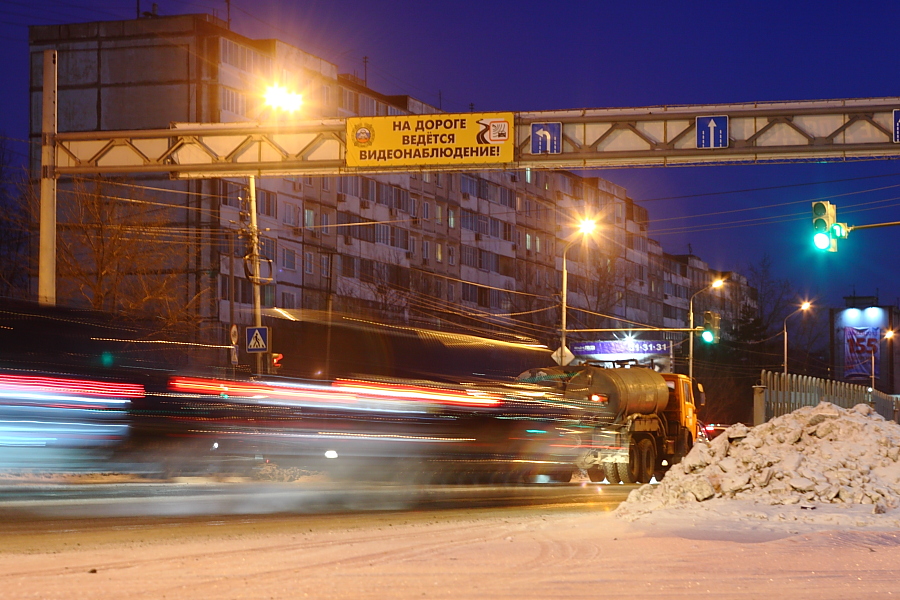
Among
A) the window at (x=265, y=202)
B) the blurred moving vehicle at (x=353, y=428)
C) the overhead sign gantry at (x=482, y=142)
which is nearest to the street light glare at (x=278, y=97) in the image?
the overhead sign gantry at (x=482, y=142)

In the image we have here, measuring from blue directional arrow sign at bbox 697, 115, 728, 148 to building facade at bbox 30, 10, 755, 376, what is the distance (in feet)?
63.5

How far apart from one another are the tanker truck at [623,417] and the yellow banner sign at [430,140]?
6.71 m

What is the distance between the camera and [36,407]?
57.8 ft

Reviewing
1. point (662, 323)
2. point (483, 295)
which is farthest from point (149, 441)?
point (662, 323)

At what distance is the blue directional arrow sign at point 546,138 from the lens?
78.1 feet

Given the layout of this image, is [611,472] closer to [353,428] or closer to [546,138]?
[353,428]

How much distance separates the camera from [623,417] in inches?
1105

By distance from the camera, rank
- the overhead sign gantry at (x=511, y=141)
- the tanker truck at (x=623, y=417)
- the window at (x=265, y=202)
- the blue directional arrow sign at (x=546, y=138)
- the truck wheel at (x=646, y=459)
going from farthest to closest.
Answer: the window at (x=265, y=202) < the truck wheel at (x=646, y=459) < the tanker truck at (x=623, y=417) < the blue directional arrow sign at (x=546, y=138) < the overhead sign gantry at (x=511, y=141)

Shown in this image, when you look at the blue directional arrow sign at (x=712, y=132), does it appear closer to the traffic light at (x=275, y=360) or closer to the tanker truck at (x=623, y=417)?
the tanker truck at (x=623, y=417)

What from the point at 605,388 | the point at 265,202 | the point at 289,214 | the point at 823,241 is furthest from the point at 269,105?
the point at 289,214

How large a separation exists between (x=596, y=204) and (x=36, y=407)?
87847 mm

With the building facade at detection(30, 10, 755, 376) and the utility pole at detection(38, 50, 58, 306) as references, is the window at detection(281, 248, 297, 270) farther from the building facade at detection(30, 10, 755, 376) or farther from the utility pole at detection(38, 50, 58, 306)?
the utility pole at detection(38, 50, 58, 306)

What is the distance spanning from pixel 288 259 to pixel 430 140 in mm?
35219

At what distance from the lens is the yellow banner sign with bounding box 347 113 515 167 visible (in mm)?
23938
